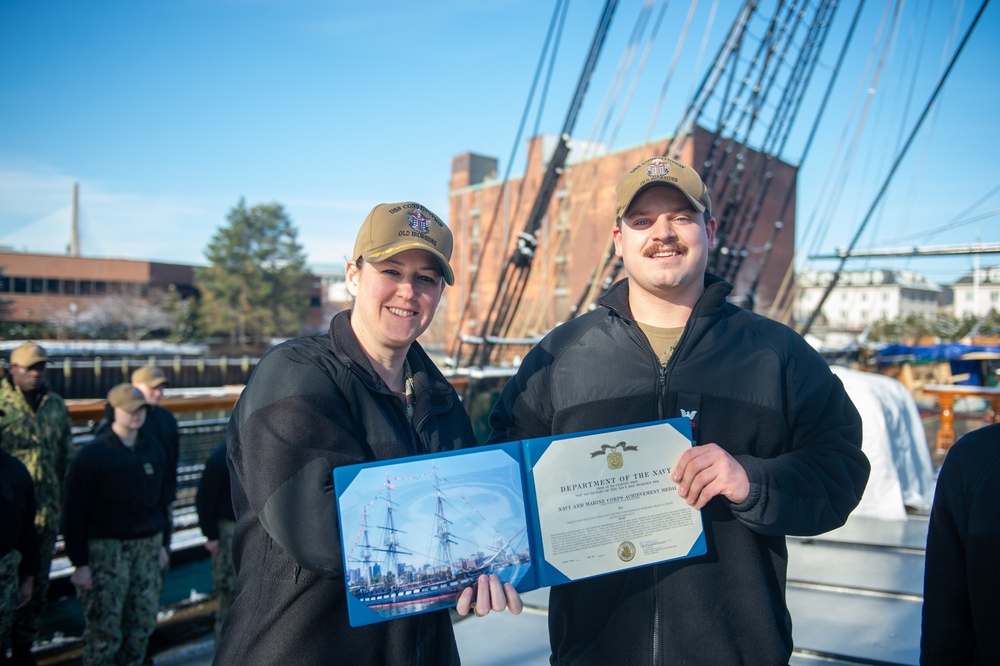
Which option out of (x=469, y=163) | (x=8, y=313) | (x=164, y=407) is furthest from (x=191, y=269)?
(x=164, y=407)

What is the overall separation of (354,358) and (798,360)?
1254mm

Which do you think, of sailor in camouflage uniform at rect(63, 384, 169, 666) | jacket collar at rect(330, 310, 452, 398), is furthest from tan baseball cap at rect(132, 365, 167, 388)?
jacket collar at rect(330, 310, 452, 398)

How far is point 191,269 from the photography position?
54.0m

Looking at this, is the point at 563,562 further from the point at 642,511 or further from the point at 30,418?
the point at 30,418

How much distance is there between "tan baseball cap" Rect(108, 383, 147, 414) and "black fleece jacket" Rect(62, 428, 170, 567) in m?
0.22

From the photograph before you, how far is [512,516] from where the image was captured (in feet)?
5.58

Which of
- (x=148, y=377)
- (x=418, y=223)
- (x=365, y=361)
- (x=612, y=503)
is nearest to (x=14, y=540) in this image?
(x=148, y=377)

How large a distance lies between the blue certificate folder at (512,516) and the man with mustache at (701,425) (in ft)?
0.33

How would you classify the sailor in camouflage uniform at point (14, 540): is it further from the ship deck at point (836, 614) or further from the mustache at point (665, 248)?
the mustache at point (665, 248)

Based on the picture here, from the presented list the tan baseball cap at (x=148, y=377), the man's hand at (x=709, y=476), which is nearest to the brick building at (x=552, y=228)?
the tan baseball cap at (x=148, y=377)

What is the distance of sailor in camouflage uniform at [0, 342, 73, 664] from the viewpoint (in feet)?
15.6

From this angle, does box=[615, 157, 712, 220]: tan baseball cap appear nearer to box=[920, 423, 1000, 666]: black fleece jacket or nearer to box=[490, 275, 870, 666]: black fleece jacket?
box=[490, 275, 870, 666]: black fleece jacket

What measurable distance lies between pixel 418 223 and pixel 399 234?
77mm

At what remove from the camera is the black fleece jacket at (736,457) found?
1.77 metres
